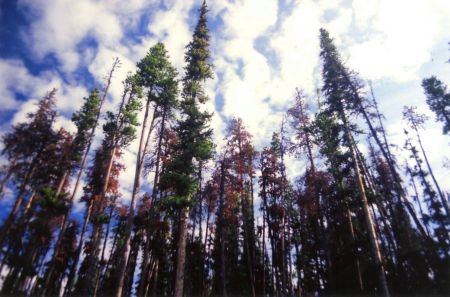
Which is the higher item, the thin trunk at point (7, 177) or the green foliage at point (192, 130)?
the green foliage at point (192, 130)

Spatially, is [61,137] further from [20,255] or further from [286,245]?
[286,245]

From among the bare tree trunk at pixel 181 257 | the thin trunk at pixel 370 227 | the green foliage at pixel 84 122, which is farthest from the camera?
the green foliage at pixel 84 122

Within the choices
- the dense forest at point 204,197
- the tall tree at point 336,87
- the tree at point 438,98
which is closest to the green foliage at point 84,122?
the dense forest at point 204,197

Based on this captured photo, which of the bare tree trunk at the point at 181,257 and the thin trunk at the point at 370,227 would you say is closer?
the thin trunk at the point at 370,227

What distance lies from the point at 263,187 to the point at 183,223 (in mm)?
13283

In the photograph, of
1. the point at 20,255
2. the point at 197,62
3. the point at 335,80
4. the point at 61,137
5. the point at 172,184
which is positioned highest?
the point at 197,62

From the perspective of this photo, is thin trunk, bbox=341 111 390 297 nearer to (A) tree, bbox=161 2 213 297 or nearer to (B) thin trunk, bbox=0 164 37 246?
(A) tree, bbox=161 2 213 297

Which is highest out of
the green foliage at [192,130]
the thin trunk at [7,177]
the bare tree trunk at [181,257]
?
the green foliage at [192,130]

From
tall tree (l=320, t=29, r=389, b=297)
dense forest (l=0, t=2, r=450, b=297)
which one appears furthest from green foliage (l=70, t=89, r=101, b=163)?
tall tree (l=320, t=29, r=389, b=297)

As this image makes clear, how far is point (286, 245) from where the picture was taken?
2961 cm

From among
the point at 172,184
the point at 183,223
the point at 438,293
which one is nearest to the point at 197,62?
the point at 172,184

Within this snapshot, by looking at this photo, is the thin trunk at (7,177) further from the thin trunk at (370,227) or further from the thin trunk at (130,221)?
the thin trunk at (370,227)

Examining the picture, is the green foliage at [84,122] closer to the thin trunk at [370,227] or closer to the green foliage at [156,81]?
the green foliage at [156,81]

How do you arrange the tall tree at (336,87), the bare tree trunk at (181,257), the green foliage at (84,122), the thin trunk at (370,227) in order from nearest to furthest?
the thin trunk at (370,227), the bare tree trunk at (181,257), the tall tree at (336,87), the green foliage at (84,122)
